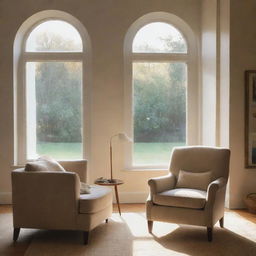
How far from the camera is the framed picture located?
607 centimetres

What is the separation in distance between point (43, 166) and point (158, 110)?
270 cm

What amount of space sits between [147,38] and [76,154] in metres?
2.16

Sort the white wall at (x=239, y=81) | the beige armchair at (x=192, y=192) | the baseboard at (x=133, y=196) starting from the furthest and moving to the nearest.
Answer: the baseboard at (x=133, y=196) → the white wall at (x=239, y=81) → the beige armchair at (x=192, y=192)

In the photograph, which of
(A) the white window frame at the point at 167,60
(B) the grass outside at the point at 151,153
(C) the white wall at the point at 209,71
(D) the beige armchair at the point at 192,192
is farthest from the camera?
(B) the grass outside at the point at 151,153

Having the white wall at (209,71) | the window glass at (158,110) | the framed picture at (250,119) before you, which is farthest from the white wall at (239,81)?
the window glass at (158,110)

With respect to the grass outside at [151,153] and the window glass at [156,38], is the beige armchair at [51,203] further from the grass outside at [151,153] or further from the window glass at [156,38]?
the window glass at [156,38]

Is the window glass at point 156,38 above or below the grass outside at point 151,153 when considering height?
above

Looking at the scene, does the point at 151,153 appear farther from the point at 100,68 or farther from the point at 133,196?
the point at 100,68

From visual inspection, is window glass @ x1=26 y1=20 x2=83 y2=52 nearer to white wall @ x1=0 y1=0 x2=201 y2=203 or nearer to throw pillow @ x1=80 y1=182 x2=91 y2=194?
white wall @ x1=0 y1=0 x2=201 y2=203

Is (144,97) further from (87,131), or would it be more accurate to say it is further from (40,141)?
(40,141)

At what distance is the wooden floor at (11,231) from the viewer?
431cm

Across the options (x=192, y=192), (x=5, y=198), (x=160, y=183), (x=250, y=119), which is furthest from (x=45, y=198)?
(x=250, y=119)

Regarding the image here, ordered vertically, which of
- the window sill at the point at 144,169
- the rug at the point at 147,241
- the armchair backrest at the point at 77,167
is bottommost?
the rug at the point at 147,241

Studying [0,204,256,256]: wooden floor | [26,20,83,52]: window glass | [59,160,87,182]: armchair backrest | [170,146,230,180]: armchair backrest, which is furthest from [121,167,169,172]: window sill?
[26,20,83,52]: window glass
